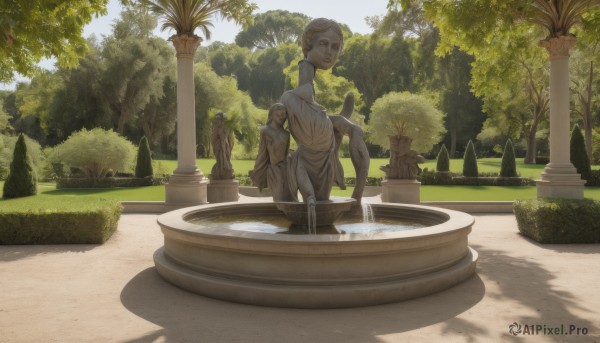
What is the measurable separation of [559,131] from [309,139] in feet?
39.0

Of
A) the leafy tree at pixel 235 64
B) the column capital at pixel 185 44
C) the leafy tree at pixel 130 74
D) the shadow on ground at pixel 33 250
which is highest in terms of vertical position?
the leafy tree at pixel 235 64

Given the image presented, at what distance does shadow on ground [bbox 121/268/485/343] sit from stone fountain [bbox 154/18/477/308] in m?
0.19

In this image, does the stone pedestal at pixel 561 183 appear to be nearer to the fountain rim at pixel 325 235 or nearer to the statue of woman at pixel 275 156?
the fountain rim at pixel 325 235

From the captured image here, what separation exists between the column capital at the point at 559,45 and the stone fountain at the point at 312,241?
10.1 meters

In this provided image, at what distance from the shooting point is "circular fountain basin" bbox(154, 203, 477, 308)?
227 inches

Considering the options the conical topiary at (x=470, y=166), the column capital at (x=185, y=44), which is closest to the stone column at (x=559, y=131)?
the conical topiary at (x=470, y=166)

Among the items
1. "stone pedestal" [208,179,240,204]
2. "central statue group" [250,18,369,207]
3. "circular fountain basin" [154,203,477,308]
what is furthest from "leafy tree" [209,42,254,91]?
"circular fountain basin" [154,203,477,308]

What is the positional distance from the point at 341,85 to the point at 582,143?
21.8 meters

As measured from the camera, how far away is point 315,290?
18.8 ft

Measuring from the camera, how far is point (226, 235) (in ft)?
19.9

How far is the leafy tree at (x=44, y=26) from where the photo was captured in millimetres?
7086

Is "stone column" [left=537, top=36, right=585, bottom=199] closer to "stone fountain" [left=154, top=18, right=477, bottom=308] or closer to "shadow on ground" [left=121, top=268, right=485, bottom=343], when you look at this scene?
"stone fountain" [left=154, top=18, right=477, bottom=308]

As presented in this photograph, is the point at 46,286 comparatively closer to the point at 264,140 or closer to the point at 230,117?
the point at 264,140

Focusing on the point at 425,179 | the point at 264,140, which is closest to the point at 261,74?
the point at 425,179
